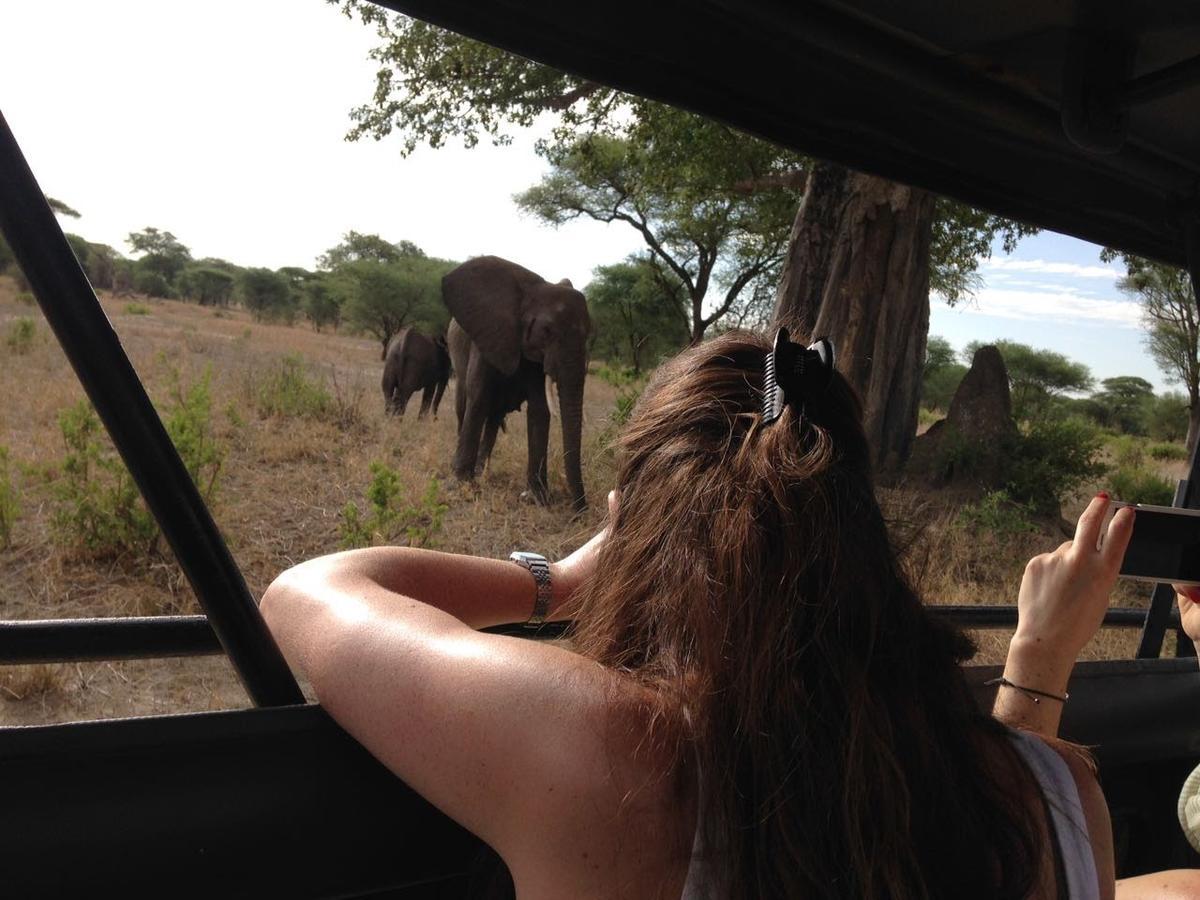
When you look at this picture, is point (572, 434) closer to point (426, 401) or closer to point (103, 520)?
point (103, 520)

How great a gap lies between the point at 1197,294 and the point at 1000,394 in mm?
6891

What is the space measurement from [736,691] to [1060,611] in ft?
1.10

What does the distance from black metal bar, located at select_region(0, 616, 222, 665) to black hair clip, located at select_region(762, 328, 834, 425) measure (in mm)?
483

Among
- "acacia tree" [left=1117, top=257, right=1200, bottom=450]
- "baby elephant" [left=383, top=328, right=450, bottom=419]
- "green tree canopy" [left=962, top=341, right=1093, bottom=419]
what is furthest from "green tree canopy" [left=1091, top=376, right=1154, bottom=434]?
"baby elephant" [left=383, top=328, right=450, bottom=419]

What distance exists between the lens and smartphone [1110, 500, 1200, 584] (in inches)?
37.4

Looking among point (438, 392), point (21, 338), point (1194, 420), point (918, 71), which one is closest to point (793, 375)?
point (918, 71)

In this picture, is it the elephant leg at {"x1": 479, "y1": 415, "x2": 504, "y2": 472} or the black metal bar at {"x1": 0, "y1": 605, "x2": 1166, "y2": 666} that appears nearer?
the black metal bar at {"x1": 0, "y1": 605, "x2": 1166, "y2": 666}

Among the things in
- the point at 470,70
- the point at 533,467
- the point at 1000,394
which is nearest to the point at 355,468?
the point at 533,467

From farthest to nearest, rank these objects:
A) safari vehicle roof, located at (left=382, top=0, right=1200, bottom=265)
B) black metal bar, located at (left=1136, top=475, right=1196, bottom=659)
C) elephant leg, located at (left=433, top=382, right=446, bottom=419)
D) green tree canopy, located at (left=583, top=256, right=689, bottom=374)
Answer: green tree canopy, located at (left=583, top=256, right=689, bottom=374)
elephant leg, located at (left=433, top=382, right=446, bottom=419)
black metal bar, located at (left=1136, top=475, right=1196, bottom=659)
safari vehicle roof, located at (left=382, top=0, right=1200, bottom=265)

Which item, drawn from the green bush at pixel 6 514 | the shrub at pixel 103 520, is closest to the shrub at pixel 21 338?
the green bush at pixel 6 514

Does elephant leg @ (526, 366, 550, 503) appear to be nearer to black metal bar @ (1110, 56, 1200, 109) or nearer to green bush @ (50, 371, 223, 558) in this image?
green bush @ (50, 371, 223, 558)

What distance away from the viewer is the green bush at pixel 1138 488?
961 centimetres

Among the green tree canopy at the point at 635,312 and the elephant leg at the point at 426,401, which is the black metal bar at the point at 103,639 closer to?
the elephant leg at the point at 426,401

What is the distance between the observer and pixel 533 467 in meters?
7.01
